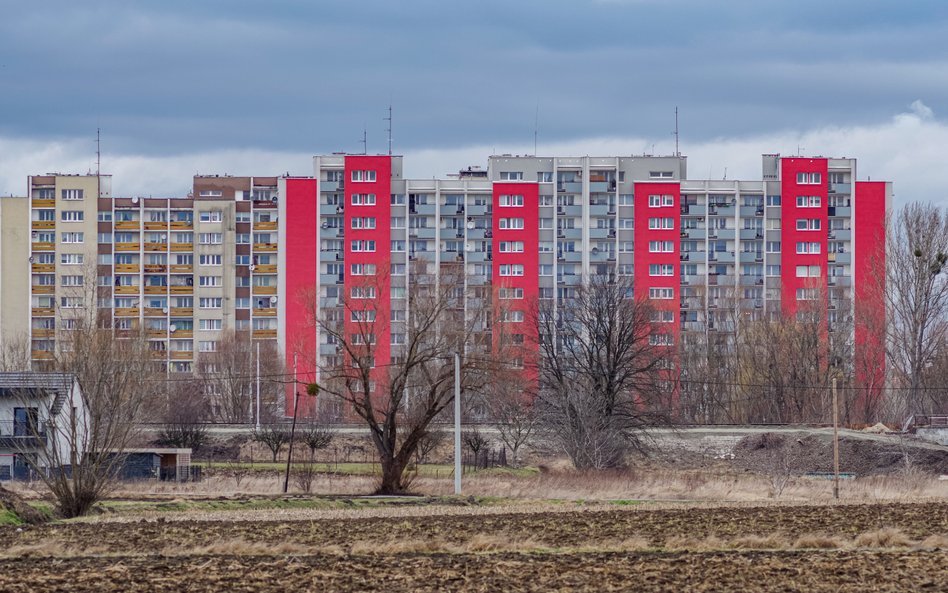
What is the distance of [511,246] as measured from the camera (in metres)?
123

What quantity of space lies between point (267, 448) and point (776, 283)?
60.7m

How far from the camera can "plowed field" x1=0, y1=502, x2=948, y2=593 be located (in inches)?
910

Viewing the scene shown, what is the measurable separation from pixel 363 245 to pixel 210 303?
16964 millimetres

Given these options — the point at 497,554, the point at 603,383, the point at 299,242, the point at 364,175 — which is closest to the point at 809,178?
the point at 364,175

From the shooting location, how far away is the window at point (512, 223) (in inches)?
4830

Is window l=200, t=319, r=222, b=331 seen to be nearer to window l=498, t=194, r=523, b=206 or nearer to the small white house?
window l=498, t=194, r=523, b=206

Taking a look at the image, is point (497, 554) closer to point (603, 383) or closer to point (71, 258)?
point (603, 383)

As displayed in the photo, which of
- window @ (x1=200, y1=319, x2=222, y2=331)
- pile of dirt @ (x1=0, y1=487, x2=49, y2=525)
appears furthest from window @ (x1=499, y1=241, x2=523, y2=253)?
pile of dirt @ (x1=0, y1=487, x2=49, y2=525)

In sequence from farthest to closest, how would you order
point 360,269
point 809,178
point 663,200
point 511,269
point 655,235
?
point 655,235, point 809,178, point 663,200, point 511,269, point 360,269

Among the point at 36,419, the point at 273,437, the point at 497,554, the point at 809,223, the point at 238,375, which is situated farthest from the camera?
the point at 809,223

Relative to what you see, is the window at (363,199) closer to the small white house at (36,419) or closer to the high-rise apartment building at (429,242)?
the high-rise apartment building at (429,242)

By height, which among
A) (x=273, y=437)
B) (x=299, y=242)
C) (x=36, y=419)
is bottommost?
(x=273, y=437)

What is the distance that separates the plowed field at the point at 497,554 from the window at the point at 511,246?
83.8 m

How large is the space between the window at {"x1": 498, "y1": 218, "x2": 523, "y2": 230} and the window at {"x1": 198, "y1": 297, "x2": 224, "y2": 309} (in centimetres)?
2750
